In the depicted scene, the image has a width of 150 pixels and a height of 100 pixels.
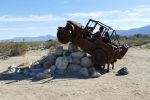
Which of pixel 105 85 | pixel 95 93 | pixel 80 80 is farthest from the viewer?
pixel 80 80

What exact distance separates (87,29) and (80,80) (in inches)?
122

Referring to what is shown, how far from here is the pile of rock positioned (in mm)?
17031

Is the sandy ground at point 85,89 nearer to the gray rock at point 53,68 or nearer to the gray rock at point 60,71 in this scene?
the gray rock at point 60,71

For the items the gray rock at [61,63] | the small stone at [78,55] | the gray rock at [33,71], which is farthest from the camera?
the small stone at [78,55]

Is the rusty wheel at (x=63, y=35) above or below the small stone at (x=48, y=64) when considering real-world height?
above

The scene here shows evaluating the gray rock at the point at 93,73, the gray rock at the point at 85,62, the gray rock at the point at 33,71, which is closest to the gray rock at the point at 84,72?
the gray rock at the point at 93,73

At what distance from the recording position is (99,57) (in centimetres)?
1769

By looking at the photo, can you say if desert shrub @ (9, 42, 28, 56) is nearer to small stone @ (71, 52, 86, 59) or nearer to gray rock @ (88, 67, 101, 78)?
small stone @ (71, 52, 86, 59)

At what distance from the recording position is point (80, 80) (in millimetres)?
16094

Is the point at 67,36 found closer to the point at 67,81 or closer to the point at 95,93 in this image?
the point at 67,81

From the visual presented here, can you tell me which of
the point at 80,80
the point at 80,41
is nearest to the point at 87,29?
the point at 80,41

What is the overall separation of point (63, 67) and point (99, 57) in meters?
1.63

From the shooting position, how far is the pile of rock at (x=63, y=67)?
1703cm

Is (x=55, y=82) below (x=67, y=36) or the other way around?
below
